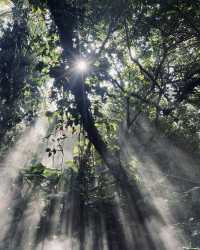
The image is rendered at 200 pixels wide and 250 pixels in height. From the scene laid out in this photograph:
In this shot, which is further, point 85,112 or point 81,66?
point 85,112

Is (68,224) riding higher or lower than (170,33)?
lower

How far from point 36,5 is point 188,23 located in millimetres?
4143

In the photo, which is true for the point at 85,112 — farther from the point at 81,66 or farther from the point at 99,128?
the point at 99,128

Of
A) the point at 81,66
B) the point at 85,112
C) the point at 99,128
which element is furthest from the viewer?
the point at 99,128

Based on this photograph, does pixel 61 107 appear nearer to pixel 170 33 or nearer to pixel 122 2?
pixel 122 2

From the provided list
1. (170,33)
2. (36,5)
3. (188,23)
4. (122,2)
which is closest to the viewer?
(36,5)

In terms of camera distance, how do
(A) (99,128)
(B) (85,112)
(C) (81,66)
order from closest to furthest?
(C) (81,66)
(B) (85,112)
(A) (99,128)

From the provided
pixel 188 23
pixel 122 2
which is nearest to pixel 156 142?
pixel 188 23

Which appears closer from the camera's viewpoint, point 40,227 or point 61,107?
point 61,107

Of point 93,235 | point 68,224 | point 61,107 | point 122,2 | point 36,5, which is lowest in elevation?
point 93,235

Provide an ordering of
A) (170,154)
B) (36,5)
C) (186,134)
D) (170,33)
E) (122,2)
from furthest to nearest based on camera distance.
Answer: (170,154) → (186,134) → (170,33) → (122,2) → (36,5)

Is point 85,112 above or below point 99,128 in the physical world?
below

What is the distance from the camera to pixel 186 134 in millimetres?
18172

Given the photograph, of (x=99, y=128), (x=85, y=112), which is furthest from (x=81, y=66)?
(x=99, y=128)
